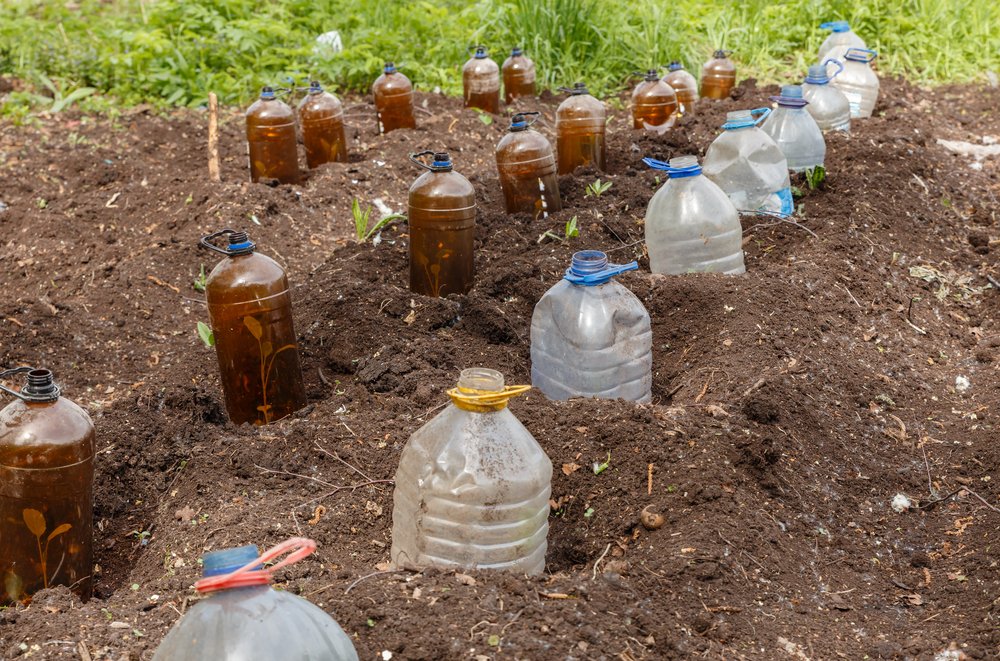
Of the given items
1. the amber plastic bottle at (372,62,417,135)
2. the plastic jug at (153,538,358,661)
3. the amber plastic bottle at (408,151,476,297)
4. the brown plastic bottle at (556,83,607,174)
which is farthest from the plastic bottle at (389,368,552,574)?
the amber plastic bottle at (372,62,417,135)

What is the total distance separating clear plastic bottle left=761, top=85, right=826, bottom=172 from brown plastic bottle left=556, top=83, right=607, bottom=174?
997 millimetres

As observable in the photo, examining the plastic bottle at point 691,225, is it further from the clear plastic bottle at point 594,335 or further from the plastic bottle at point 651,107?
the plastic bottle at point 651,107

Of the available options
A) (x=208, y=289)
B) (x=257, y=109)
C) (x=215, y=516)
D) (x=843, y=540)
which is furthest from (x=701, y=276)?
(x=257, y=109)

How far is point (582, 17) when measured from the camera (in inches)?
380

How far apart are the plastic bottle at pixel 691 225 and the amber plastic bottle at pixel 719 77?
3878 millimetres

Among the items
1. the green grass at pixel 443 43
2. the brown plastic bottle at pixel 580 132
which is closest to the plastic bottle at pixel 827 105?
the brown plastic bottle at pixel 580 132

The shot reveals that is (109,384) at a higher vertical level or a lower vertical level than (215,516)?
lower

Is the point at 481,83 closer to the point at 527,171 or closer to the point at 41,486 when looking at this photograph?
the point at 527,171

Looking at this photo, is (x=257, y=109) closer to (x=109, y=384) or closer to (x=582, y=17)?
(x=109, y=384)

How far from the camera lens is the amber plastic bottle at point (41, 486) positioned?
10.2ft

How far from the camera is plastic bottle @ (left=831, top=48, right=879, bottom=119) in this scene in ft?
25.0

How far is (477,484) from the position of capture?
9.56 feet

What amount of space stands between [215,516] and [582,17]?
7252mm

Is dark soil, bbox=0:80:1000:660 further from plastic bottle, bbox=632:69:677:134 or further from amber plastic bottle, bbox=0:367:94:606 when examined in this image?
plastic bottle, bbox=632:69:677:134
